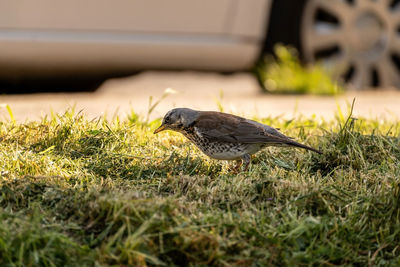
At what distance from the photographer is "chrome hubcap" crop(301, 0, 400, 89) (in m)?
8.79

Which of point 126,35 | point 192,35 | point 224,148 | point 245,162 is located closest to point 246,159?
point 245,162

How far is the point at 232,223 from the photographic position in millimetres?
3322

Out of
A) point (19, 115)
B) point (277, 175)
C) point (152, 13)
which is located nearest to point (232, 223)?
point (277, 175)

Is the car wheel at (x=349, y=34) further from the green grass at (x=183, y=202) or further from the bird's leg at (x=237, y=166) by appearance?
the bird's leg at (x=237, y=166)

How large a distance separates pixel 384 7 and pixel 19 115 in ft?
16.0

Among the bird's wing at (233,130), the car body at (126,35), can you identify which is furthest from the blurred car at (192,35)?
the bird's wing at (233,130)

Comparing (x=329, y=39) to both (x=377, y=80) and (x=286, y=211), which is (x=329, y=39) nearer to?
(x=377, y=80)

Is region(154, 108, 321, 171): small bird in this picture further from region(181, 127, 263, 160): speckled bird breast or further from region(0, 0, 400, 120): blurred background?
region(0, 0, 400, 120): blurred background

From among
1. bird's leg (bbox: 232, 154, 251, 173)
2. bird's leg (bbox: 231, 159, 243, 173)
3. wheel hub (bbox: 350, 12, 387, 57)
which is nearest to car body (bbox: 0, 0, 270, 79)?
wheel hub (bbox: 350, 12, 387, 57)

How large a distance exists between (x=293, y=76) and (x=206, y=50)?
57.7 inches

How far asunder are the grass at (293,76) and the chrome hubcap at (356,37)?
6.7 inches

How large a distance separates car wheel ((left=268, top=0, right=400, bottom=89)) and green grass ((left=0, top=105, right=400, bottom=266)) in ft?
14.3

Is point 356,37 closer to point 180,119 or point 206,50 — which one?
→ point 206,50

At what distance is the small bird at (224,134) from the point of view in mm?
4344
